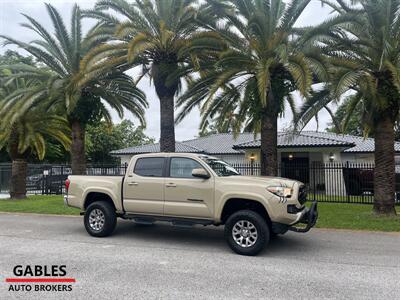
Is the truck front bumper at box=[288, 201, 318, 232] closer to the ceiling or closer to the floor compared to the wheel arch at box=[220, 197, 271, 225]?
closer to the floor

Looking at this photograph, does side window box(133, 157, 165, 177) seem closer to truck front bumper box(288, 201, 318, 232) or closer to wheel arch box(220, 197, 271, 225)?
wheel arch box(220, 197, 271, 225)

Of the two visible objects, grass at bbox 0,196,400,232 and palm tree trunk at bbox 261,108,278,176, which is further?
palm tree trunk at bbox 261,108,278,176

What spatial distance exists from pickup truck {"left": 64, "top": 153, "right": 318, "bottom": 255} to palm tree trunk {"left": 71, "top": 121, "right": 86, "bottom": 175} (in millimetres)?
7593

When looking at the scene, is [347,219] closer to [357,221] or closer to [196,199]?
[357,221]

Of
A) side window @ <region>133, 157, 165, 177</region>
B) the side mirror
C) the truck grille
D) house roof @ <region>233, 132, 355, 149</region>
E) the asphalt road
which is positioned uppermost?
house roof @ <region>233, 132, 355, 149</region>

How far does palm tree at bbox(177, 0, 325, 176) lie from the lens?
1149 cm

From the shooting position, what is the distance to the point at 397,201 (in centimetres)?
1655

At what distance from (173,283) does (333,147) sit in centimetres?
2061

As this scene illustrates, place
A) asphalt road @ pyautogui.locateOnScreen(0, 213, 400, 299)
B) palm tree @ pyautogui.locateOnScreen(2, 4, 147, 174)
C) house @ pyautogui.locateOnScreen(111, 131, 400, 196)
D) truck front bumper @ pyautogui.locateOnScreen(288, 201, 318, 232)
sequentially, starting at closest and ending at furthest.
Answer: asphalt road @ pyautogui.locateOnScreen(0, 213, 400, 299), truck front bumper @ pyautogui.locateOnScreen(288, 201, 318, 232), palm tree @ pyautogui.locateOnScreen(2, 4, 147, 174), house @ pyautogui.locateOnScreen(111, 131, 400, 196)

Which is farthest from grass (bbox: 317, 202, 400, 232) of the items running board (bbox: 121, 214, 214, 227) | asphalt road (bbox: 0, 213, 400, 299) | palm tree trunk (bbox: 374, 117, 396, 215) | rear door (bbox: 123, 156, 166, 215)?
rear door (bbox: 123, 156, 166, 215)

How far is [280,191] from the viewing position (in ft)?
23.3

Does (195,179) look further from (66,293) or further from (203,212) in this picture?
(66,293)

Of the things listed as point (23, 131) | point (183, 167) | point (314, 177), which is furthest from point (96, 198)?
point (314, 177)
